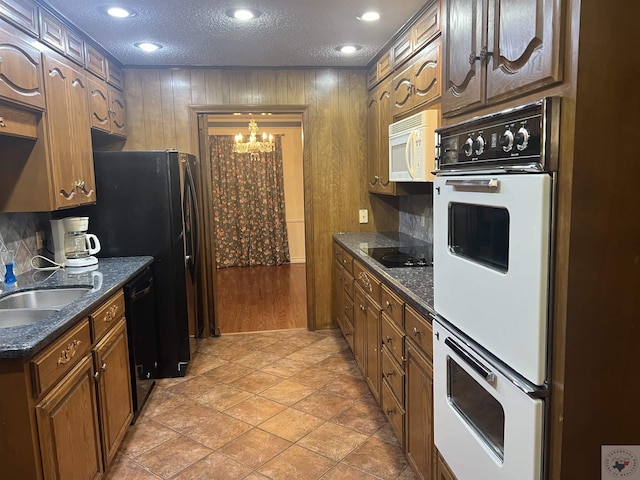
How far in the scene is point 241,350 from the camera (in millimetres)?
3834

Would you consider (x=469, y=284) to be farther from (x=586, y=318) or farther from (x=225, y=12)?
(x=225, y=12)

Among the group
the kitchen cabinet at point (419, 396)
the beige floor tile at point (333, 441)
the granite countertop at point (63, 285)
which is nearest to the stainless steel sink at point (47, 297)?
the granite countertop at point (63, 285)

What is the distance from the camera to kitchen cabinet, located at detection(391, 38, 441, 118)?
2.42 meters

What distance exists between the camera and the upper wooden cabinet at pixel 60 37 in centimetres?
243

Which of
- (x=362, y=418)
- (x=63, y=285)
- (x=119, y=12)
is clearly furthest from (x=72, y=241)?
(x=362, y=418)

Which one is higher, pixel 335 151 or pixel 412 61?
pixel 412 61

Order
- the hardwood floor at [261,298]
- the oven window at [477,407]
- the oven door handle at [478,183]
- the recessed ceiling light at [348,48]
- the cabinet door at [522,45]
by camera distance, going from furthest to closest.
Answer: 1. the hardwood floor at [261,298]
2. the recessed ceiling light at [348,48]
3. the oven window at [477,407]
4. the oven door handle at [478,183]
5. the cabinet door at [522,45]

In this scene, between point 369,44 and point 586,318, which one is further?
point 369,44

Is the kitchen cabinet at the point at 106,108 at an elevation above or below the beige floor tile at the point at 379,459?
above

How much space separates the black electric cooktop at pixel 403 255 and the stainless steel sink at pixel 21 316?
1.75 metres

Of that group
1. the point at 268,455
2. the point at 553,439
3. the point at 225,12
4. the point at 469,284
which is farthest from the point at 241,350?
the point at 553,439

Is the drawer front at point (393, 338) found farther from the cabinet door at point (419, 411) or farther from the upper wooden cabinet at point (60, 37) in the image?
the upper wooden cabinet at point (60, 37)

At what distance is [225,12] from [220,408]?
239cm

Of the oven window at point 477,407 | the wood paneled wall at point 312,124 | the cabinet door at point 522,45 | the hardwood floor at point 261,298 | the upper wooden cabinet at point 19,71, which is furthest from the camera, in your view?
the hardwood floor at point 261,298
